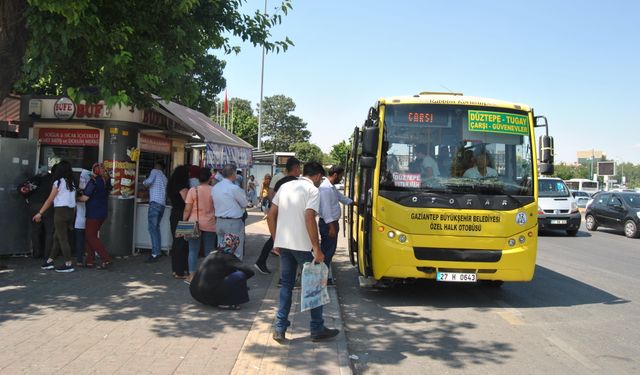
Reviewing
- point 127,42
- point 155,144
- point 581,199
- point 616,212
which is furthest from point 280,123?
point 127,42

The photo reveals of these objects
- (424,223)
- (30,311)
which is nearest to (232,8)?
(424,223)

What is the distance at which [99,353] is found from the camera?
180 inches

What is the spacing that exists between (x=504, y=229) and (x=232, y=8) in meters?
5.52

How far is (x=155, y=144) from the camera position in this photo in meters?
10.9

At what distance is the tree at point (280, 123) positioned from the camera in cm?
8800

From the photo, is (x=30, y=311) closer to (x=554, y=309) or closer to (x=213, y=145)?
(x=213, y=145)

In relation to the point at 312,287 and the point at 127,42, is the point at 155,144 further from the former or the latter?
the point at 312,287

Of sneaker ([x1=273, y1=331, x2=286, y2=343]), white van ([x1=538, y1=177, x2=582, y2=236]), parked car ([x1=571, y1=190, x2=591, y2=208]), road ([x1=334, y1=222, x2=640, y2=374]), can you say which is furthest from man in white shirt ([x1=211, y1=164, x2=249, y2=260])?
parked car ([x1=571, y1=190, x2=591, y2=208])

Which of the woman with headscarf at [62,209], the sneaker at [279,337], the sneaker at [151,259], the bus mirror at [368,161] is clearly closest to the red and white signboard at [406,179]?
the bus mirror at [368,161]

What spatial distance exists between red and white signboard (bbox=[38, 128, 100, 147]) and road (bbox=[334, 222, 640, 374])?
5330mm

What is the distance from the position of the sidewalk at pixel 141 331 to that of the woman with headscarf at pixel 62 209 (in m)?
0.43

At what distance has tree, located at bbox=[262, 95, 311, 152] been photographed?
88000mm

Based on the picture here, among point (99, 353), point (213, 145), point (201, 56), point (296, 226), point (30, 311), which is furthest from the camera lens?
point (213, 145)

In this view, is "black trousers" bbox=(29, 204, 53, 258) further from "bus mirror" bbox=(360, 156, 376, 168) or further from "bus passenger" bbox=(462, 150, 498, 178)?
"bus passenger" bbox=(462, 150, 498, 178)
